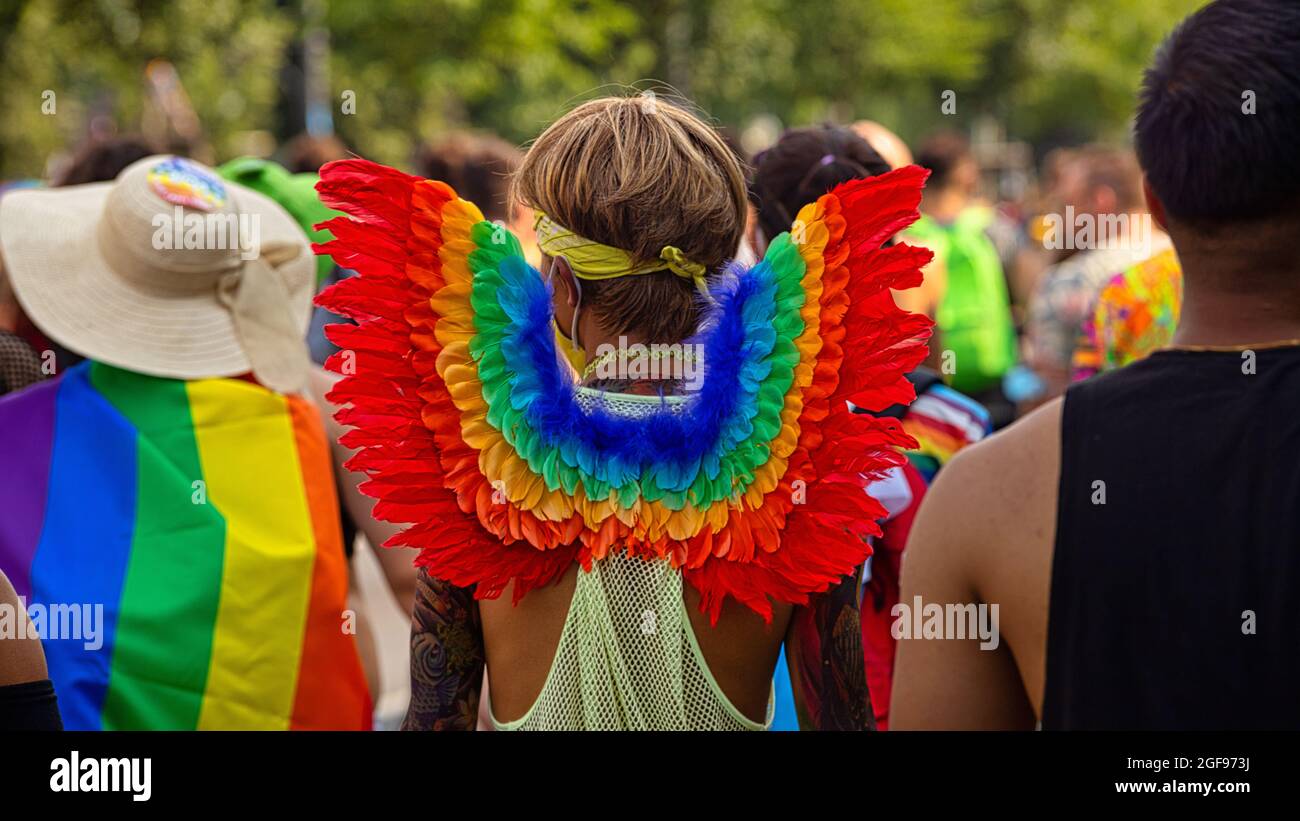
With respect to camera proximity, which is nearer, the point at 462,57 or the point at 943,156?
the point at 943,156

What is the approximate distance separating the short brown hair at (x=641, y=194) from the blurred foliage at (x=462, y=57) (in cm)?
26

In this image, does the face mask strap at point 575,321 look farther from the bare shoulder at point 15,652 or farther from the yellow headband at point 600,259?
the bare shoulder at point 15,652

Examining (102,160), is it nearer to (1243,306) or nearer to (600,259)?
(600,259)

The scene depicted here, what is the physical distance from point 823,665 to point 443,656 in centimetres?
54

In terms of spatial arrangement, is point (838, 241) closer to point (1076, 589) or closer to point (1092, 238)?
point (1076, 589)

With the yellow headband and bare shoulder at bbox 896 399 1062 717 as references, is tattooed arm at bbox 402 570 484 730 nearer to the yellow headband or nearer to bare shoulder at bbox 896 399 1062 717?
the yellow headband

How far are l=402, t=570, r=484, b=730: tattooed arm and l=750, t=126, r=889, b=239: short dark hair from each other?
4.56ft

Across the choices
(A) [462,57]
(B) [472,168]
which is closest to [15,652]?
(B) [472,168]

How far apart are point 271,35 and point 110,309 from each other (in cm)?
979

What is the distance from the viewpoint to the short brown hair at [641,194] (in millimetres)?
2023

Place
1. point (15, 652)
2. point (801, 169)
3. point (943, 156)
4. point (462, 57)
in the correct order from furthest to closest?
point (462, 57), point (943, 156), point (801, 169), point (15, 652)

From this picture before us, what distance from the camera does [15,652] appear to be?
1.66m

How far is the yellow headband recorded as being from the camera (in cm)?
203

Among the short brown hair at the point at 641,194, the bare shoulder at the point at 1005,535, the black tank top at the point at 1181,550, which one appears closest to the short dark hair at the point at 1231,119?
the black tank top at the point at 1181,550
